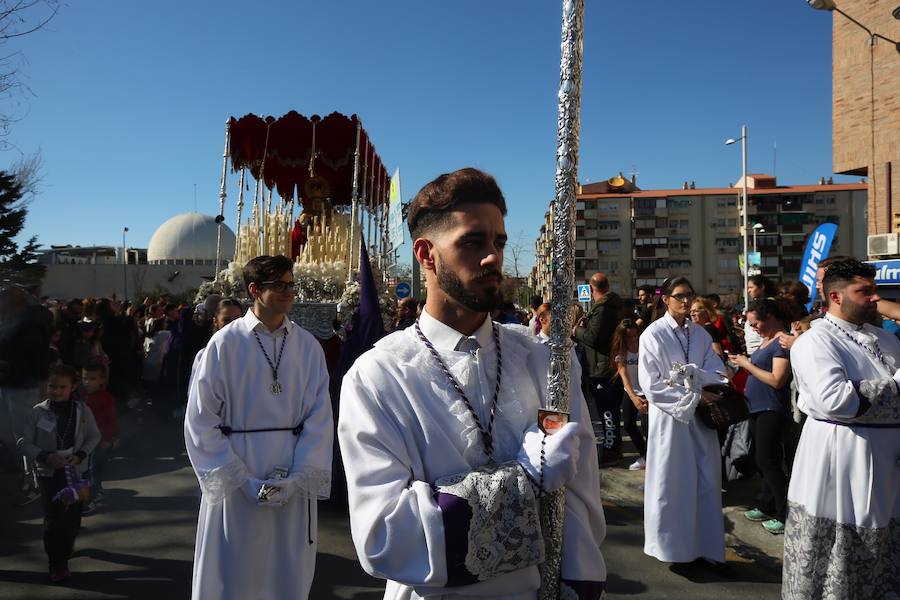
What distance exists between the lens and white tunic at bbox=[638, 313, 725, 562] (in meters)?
4.73

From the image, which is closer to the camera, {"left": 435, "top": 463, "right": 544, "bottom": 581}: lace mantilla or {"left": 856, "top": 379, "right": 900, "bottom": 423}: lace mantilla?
{"left": 435, "top": 463, "right": 544, "bottom": 581}: lace mantilla

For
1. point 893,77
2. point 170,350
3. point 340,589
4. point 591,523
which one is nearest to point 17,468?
point 340,589

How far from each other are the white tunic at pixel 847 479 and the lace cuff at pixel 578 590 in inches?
97.7

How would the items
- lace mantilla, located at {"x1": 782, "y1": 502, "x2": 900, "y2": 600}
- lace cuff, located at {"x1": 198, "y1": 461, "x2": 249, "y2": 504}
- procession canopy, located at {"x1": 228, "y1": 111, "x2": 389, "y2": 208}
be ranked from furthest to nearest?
procession canopy, located at {"x1": 228, "y1": 111, "x2": 389, "y2": 208}, lace mantilla, located at {"x1": 782, "y1": 502, "x2": 900, "y2": 600}, lace cuff, located at {"x1": 198, "y1": 461, "x2": 249, "y2": 504}

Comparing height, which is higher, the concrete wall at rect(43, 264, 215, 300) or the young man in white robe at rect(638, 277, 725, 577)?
the concrete wall at rect(43, 264, 215, 300)

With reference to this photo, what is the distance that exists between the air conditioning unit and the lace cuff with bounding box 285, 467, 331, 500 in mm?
18341

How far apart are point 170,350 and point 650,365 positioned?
300 inches

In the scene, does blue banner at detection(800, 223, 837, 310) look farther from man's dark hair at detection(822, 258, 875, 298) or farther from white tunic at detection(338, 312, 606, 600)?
white tunic at detection(338, 312, 606, 600)

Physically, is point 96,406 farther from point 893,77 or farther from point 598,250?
point 598,250

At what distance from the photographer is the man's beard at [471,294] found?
177 centimetres

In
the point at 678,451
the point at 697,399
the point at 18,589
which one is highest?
the point at 697,399

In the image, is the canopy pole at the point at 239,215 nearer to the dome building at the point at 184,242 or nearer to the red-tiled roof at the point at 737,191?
the dome building at the point at 184,242

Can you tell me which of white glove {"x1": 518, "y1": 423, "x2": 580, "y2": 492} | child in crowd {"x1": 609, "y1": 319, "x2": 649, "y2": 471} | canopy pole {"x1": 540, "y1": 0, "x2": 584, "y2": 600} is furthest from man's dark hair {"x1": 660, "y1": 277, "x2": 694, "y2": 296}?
white glove {"x1": 518, "y1": 423, "x2": 580, "y2": 492}

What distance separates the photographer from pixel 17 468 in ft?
18.5
